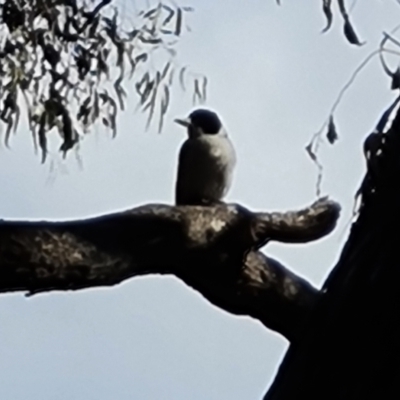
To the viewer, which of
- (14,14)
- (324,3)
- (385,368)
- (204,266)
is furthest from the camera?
(14,14)

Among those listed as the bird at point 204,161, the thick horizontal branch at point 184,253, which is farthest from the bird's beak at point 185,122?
the thick horizontal branch at point 184,253

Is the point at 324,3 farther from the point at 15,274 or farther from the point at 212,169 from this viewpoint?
the point at 212,169

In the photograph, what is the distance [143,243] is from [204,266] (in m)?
0.14

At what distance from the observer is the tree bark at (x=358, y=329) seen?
689mm

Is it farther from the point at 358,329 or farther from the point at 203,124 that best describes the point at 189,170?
the point at 358,329

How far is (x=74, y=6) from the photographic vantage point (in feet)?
8.87

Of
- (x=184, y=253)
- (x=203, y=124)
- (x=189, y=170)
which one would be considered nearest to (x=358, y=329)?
(x=184, y=253)

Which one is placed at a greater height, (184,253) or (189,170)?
(184,253)

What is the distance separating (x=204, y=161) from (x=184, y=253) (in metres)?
2.07

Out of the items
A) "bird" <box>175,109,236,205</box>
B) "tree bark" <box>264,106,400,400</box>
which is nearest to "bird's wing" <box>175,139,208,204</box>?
"bird" <box>175,109,236,205</box>

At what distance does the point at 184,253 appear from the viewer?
2062 millimetres

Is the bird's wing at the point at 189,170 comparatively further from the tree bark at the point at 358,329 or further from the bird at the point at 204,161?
the tree bark at the point at 358,329

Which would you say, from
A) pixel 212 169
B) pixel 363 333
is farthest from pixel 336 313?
pixel 212 169

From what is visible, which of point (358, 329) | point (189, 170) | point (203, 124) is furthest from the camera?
point (203, 124)
